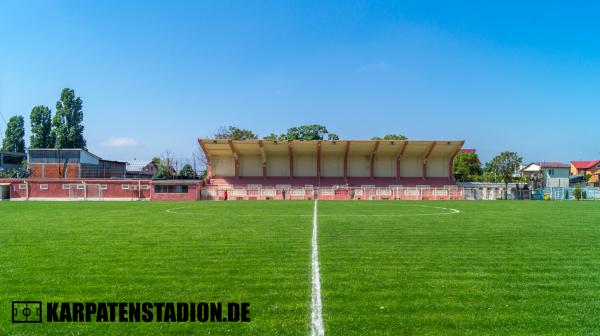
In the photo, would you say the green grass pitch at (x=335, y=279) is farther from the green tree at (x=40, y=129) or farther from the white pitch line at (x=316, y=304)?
the green tree at (x=40, y=129)

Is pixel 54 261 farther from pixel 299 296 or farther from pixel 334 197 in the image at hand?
pixel 334 197

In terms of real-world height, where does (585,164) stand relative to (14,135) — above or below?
below

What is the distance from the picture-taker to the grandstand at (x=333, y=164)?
193 feet

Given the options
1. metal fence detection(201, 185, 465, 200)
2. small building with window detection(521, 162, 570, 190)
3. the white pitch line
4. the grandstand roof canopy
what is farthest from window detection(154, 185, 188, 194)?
small building with window detection(521, 162, 570, 190)

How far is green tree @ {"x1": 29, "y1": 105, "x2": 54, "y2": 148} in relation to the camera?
270 ft

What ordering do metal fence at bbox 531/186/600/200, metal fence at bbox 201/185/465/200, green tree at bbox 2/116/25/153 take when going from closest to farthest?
1. metal fence at bbox 201/185/465/200
2. metal fence at bbox 531/186/600/200
3. green tree at bbox 2/116/25/153

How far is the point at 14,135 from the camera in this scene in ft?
298

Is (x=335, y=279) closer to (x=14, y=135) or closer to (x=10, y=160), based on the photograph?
(x=10, y=160)

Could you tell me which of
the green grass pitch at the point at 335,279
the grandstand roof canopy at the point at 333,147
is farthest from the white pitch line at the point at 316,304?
the grandstand roof canopy at the point at 333,147

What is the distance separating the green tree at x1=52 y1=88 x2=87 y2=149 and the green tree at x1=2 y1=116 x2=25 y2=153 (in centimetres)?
1506

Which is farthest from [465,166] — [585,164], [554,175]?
[585,164]

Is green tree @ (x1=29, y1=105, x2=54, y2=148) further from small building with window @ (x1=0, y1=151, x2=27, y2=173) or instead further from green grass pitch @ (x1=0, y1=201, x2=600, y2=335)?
green grass pitch @ (x1=0, y1=201, x2=600, y2=335)

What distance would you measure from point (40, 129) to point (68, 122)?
543cm

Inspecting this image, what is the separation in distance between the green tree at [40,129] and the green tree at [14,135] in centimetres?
1110
